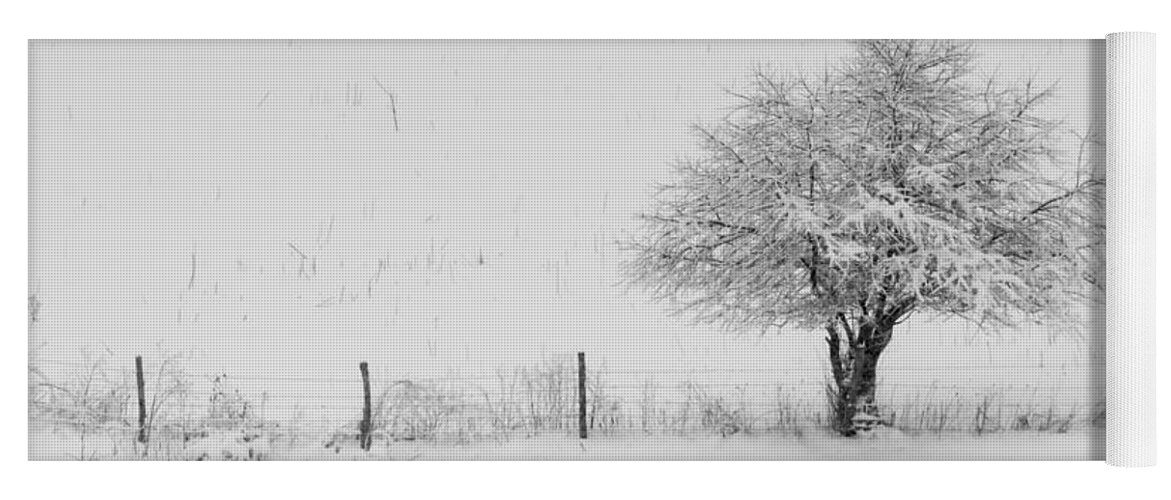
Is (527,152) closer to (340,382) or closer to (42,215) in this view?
(340,382)

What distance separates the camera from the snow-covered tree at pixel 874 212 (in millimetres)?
5648

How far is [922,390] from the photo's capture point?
5.81 metres

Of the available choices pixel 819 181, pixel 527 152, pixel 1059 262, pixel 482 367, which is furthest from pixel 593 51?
pixel 1059 262

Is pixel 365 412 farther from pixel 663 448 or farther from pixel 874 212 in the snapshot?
pixel 874 212

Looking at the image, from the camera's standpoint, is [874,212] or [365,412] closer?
[874,212]

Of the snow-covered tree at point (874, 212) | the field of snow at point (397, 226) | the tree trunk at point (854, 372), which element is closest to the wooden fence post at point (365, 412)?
the field of snow at point (397, 226)

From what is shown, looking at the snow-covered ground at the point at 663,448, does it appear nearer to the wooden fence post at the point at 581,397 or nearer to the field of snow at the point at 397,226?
the wooden fence post at the point at 581,397

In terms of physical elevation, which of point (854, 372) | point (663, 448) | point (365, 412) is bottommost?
point (663, 448)

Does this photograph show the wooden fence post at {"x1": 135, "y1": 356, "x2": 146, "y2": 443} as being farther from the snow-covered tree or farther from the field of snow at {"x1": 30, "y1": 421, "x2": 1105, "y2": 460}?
Result: the snow-covered tree

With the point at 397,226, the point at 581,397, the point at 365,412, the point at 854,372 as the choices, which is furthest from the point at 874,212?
the point at 365,412

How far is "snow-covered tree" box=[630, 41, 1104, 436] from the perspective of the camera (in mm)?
5648

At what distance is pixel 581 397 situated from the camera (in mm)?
5832

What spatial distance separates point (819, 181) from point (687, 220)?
63 cm

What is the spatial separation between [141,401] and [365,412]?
1.06 m
